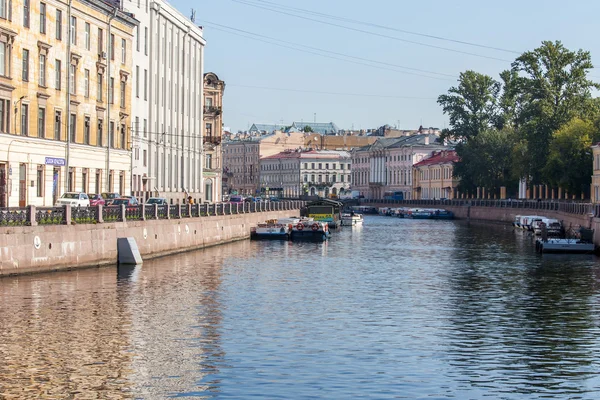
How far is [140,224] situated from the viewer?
52656 millimetres

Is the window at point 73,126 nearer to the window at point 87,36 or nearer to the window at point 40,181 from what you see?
the window at point 87,36

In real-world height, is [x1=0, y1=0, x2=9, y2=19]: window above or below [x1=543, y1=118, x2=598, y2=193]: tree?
above

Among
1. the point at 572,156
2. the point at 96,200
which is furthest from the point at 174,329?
the point at 572,156

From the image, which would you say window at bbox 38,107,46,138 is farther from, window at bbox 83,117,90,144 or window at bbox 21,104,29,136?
window at bbox 83,117,90,144

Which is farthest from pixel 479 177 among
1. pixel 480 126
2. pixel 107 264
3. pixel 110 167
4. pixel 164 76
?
pixel 107 264

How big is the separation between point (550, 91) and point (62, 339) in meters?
90.6

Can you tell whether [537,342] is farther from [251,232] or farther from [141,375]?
[251,232]

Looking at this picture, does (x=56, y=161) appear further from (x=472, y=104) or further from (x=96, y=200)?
(x=472, y=104)

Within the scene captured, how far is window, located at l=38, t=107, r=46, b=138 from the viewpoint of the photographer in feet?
204

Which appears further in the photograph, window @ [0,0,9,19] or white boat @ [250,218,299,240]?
white boat @ [250,218,299,240]

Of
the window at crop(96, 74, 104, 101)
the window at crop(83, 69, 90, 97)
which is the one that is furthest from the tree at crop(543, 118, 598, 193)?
the window at crop(83, 69, 90, 97)

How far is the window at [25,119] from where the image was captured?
5997 centimetres

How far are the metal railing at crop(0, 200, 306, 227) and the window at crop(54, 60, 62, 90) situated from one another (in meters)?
10.0

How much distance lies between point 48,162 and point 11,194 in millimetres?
5065
